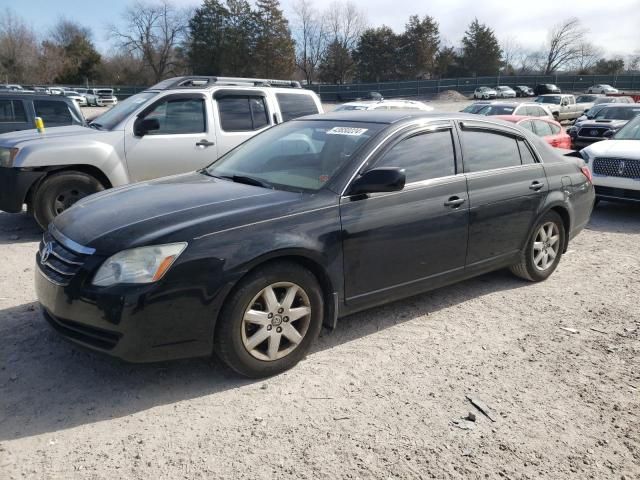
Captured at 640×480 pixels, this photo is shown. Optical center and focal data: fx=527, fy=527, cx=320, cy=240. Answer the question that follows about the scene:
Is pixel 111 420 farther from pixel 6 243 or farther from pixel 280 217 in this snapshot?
pixel 6 243

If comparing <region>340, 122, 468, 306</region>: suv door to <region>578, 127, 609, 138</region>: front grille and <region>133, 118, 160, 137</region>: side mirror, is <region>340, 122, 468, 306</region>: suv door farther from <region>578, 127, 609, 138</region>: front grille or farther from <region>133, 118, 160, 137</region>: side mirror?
<region>578, 127, 609, 138</region>: front grille

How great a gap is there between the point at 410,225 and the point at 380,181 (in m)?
0.54

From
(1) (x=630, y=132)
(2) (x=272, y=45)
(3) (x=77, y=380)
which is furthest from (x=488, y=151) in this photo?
(2) (x=272, y=45)

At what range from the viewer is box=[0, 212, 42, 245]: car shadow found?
21.7ft

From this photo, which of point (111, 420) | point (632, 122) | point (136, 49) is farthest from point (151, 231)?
point (136, 49)

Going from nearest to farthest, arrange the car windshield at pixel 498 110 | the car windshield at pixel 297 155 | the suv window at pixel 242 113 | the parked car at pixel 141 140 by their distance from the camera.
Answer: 1. the car windshield at pixel 297 155
2. the parked car at pixel 141 140
3. the suv window at pixel 242 113
4. the car windshield at pixel 498 110

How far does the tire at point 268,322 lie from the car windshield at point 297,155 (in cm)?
74

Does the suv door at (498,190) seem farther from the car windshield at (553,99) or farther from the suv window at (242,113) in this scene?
the car windshield at (553,99)

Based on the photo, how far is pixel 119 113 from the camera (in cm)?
731

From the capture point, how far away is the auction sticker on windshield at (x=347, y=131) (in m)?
4.07

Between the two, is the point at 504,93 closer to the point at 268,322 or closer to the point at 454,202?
the point at 454,202

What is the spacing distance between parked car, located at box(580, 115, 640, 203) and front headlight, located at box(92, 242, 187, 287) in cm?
776

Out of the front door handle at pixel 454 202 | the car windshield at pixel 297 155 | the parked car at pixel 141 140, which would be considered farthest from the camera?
the parked car at pixel 141 140

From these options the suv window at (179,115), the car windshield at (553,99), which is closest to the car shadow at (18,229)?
the suv window at (179,115)
